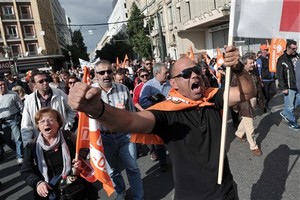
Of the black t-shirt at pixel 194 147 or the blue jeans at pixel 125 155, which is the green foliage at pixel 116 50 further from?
the black t-shirt at pixel 194 147

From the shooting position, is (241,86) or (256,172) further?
(256,172)

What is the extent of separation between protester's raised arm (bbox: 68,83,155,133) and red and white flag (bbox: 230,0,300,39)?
0.82 meters

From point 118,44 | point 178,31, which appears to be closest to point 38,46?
point 118,44

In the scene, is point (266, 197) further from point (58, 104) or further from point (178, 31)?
point (178, 31)

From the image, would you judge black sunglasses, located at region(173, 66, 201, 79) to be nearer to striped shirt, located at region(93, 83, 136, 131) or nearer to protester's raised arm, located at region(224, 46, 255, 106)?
protester's raised arm, located at region(224, 46, 255, 106)

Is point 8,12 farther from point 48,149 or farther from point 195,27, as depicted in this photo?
point 48,149

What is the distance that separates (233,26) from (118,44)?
59.2 meters

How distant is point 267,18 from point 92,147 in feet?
7.01

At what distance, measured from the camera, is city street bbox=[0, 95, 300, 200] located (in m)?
3.77

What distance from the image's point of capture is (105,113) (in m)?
1.62

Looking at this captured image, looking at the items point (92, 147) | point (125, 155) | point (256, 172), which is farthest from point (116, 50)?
point (92, 147)

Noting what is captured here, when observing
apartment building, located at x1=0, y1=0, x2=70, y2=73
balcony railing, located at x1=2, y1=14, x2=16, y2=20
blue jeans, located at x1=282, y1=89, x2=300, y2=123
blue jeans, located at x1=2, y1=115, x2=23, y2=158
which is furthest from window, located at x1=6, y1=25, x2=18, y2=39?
blue jeans, located at x1=282, y1=89, x2=300, y2=123

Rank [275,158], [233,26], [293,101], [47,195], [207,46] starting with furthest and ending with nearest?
[207,46]
[293,101]
[275,158]
[47,195]
[233,26]

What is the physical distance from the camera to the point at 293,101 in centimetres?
609
